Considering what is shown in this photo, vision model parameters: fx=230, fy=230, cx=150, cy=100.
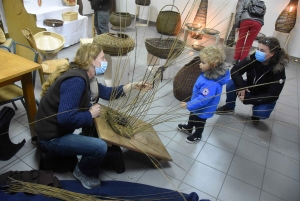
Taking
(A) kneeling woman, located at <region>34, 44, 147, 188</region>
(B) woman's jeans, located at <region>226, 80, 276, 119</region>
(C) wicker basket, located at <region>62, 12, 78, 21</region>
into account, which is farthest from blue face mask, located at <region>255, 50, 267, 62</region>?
(C) wicker basket, located at <region>62, 12, 78, 21</region>

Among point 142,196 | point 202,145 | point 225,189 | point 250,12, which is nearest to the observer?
point 142,196

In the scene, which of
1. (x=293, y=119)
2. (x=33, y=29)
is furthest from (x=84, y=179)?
(x=33, y=29)

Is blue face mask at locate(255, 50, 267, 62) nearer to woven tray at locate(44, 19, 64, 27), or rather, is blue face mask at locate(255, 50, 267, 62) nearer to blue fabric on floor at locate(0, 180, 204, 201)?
blue fabric on floor at locate(0, 180, 204, 201)

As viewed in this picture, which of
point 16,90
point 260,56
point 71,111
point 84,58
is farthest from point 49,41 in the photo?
point 260,56

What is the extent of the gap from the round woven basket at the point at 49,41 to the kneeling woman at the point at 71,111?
68.1 inches

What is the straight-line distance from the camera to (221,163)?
203 cm

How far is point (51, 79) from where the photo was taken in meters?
1.45

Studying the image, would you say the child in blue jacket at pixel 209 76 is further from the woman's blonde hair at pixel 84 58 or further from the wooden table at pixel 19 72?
the wooden table at pixel 19 72

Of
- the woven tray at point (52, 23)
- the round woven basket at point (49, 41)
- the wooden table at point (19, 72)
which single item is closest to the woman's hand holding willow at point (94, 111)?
the wooden table at point (19, 72)

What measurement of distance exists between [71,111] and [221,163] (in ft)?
4.55

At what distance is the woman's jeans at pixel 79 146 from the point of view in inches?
56.4

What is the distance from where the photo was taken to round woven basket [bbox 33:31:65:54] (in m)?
3.03

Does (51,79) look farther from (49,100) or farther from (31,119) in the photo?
(31,119)

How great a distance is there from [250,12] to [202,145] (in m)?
2.49
